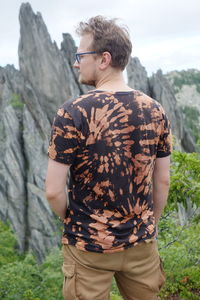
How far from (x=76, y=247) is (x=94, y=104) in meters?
1.06

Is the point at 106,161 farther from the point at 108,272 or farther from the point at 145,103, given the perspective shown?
the point at 108,272

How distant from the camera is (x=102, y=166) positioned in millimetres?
2652

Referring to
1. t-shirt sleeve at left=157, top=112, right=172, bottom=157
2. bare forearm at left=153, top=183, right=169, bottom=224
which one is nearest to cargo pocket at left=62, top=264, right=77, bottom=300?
bare forearm at left=153, top=183, right=169, bottom=224

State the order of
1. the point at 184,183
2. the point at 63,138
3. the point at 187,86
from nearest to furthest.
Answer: the point at 63,138, the point at 184,183, the point at 187,86

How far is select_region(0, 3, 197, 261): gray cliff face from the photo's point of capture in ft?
137

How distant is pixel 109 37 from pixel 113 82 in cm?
32

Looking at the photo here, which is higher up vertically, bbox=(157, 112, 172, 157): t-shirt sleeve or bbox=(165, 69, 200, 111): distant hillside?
bbox=(165, 69, 200, 111): distant hillside

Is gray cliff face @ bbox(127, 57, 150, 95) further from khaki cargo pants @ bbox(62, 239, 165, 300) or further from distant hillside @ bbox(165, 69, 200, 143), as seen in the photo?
distant hillside @ bbox(165, 69, 200, 143)

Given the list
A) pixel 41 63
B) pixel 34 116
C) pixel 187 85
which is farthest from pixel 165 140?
pixel 187 85

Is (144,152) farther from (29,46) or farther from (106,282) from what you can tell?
(29,46)

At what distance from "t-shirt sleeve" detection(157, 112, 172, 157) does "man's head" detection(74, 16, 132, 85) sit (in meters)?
0.62

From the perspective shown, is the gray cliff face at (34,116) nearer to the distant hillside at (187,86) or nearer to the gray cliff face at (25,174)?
the gray cliff face at (25,174)

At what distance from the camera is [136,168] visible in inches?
109

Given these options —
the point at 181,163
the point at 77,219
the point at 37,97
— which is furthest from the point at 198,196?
the point at 37,97
